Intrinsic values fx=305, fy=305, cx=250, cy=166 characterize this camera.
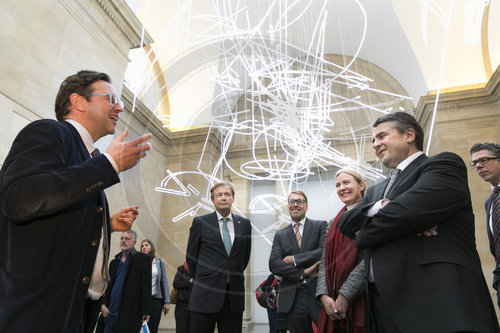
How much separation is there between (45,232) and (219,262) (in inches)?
49.4

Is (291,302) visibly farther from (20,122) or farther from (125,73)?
(125,73)

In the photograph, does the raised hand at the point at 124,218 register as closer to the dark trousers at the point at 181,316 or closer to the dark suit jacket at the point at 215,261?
the dark suit jacket at the point at 215,261

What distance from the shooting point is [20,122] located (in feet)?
14.3

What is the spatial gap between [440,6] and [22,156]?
3.87 metres

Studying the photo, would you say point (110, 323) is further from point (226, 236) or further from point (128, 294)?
point (226, 236)

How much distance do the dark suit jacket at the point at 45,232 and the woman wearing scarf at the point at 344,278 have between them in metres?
1.25

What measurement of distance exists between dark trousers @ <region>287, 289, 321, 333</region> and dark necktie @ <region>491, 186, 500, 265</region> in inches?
61.5

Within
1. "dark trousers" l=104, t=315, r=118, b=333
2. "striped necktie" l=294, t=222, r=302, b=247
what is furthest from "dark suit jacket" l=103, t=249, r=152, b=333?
"striped necktie" l=294, t=222, r=302, b=247

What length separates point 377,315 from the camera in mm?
1674

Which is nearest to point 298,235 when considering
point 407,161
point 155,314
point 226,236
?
point 226,236

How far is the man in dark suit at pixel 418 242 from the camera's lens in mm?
1312

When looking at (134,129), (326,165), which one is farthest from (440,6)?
(134,129)

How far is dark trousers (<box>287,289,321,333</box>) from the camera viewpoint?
8.03 ft

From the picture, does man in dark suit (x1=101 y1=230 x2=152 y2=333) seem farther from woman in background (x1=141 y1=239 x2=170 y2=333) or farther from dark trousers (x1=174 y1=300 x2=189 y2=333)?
woman in background (x1=141 y1=239 x2=170 y2=333)
